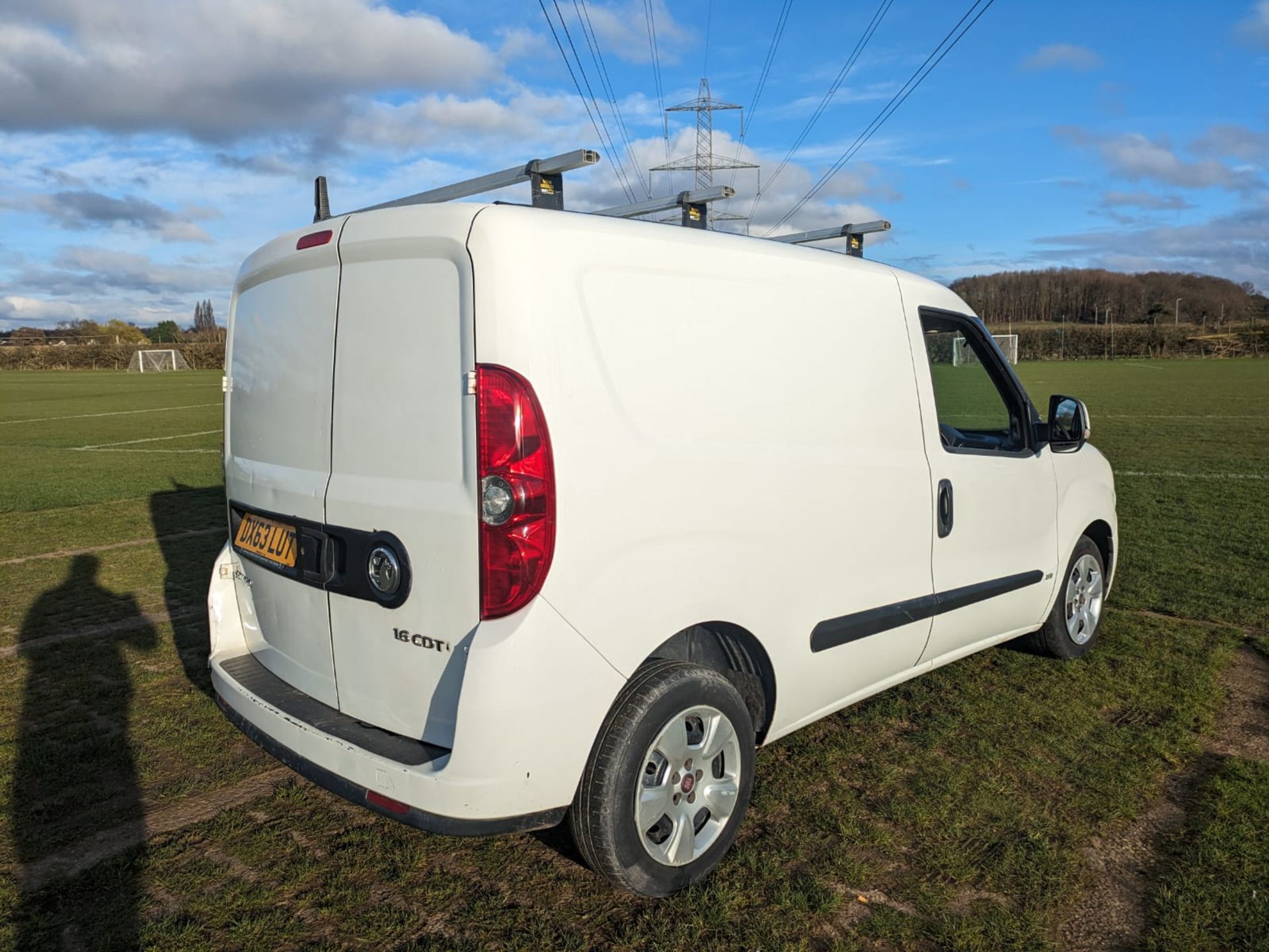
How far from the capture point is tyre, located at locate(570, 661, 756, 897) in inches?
104

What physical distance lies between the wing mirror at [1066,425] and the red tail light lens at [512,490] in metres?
2.93

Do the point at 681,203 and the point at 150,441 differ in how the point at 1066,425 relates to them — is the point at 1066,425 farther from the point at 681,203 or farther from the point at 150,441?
the point at 150,441

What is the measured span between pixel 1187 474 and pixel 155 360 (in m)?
68.6

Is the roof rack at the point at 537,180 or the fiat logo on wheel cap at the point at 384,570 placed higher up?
the roof rack at the point at 537,180

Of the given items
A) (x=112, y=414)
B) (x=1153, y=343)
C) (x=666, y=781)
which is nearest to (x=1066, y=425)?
(x=666, y=781)

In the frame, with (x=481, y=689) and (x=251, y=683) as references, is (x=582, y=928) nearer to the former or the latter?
(x=481, y=689)

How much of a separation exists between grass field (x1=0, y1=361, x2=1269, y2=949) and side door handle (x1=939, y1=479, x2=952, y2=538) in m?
0.94

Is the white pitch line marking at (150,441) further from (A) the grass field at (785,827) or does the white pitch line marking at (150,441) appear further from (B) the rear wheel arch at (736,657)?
(B) the rear wheel arch at (736,657)

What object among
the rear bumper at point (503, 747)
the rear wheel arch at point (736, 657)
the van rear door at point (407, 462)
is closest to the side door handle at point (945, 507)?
the rear wheel arch at point (736, 657)

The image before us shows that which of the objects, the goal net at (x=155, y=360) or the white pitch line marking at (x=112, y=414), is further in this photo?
the goal net at (x=155, y=360)

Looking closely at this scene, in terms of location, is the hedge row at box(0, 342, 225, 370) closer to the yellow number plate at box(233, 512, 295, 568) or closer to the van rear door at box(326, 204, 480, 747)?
the yellow number plate at box(233, 512, 295, 568)

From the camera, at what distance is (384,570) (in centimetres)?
272

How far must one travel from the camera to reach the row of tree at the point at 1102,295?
11400 cm

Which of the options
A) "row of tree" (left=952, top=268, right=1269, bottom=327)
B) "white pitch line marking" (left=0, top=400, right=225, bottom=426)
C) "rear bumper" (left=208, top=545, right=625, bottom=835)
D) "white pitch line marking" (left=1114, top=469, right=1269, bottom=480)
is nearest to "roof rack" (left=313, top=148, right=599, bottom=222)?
"rear bumper" (left=208, top=545, right=625, bottom=835)
